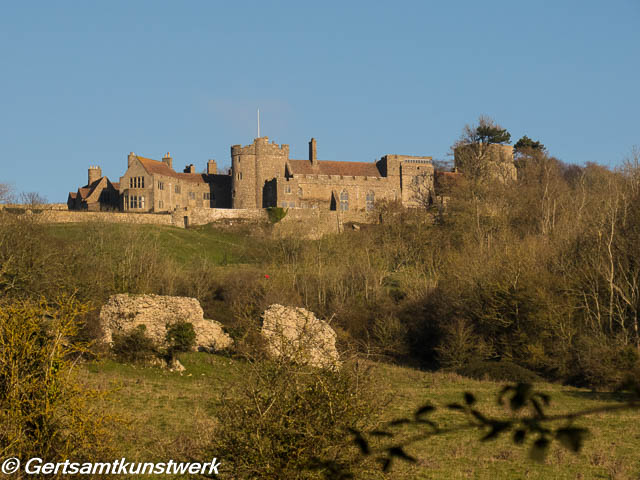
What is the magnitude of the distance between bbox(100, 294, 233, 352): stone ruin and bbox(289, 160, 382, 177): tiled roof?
39.8 metres

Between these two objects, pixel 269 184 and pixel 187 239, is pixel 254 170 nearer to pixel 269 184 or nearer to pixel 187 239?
pixel 269 184

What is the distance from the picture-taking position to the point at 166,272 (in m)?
42.5

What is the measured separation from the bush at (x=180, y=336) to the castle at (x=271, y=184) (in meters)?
38.1

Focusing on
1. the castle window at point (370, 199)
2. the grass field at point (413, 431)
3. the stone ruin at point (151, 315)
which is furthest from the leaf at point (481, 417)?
the castle window at point (370, 199)

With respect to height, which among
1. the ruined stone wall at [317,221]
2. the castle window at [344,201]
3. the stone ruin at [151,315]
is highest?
the castle window at [344,201]

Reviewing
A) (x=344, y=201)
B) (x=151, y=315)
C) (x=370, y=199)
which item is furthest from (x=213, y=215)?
(x=151, y=315)

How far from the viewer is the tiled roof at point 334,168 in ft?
235

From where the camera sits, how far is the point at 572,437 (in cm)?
202

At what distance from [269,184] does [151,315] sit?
40343 mm

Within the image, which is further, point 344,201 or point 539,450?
point 344,201

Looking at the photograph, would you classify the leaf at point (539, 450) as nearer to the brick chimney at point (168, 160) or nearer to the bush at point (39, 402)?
the bush at point (39, 402)

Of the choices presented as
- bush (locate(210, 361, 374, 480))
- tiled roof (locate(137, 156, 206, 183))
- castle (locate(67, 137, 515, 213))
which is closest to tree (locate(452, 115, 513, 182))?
castle (locate(67, 137, 515, 213))

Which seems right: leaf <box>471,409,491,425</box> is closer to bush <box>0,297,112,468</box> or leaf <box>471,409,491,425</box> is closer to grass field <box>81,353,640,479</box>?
grass field <box>81,353,640,479</box>

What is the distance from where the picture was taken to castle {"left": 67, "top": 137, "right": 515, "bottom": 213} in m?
68.2
